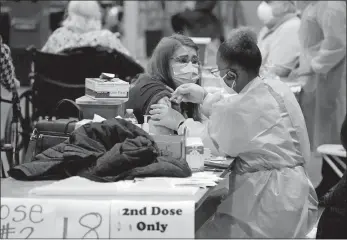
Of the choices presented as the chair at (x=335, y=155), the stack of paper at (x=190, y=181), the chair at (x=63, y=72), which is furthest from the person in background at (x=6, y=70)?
the stack of paper at (x=190, y=181)

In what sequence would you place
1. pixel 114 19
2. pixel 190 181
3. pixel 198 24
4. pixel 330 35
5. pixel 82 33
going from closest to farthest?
pixel 190 181, pixel 330 35, pixel 82 33, pixel 198 24, pixel 114 19

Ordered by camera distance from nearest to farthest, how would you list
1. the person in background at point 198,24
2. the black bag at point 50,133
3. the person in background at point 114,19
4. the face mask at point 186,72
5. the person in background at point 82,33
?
the black bag at point 50,133 → the face mask at point 186,72 → the person in background at point 82,33 → the person in background at point 198,24 → the person in background at point 114,19

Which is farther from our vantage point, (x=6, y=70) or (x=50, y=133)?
(x=6, y=70)

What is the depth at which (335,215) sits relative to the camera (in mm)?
4227

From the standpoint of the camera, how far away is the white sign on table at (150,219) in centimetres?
279

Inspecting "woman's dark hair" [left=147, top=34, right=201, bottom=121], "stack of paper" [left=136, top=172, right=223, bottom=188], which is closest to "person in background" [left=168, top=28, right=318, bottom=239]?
"stack of paper" [left=136, top=172, right=223, bottom=188]

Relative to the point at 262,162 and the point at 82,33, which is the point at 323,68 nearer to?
the point at 82,33

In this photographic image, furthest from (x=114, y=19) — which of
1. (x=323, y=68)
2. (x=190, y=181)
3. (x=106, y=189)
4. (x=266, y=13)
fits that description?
(x=106, y=189)

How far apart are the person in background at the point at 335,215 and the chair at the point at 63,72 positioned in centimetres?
352

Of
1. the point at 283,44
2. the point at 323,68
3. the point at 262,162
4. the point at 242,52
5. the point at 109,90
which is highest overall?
the point at 242,52

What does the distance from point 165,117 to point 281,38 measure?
13.8 ft

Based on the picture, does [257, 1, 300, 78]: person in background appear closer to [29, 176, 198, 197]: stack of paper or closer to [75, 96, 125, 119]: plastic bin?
[75, 96, 125, 119]: plastic bin

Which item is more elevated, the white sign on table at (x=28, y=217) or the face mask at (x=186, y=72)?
the face mask at (x=186, y=72)

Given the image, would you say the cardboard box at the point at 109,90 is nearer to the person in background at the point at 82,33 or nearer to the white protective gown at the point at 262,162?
the white protective gown at the point at 262,162
